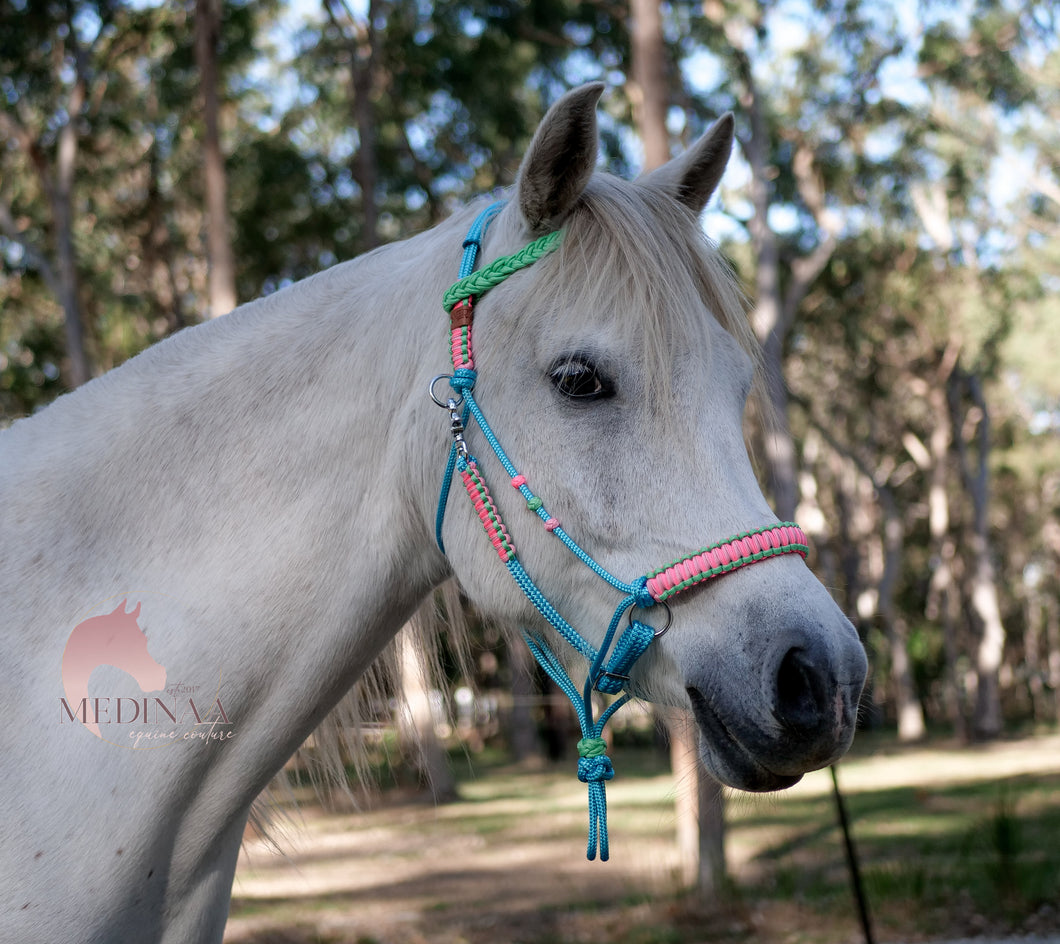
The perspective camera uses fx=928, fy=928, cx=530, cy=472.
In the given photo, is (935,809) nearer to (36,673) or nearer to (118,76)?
(36,673)

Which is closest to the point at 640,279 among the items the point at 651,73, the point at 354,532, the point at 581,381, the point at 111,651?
the point at 581,381

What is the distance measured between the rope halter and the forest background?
1016 cm

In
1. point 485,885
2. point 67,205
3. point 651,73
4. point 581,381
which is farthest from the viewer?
point 67,205

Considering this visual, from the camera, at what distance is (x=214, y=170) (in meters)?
12.0

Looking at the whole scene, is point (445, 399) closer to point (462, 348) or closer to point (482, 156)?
point (462, 348)

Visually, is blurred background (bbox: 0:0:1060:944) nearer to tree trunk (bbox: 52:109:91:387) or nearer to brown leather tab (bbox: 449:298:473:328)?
tree trunk (bbox: 52:109:91:387)

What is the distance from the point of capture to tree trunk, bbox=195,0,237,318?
458 inches

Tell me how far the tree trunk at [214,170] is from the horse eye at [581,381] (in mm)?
10220

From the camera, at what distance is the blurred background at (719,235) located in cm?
849

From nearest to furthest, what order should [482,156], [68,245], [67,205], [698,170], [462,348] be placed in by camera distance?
[462,348] → [698,170] → [68,245] → [67,205] → [482,156]

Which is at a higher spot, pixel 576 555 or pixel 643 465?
pixel 643 465

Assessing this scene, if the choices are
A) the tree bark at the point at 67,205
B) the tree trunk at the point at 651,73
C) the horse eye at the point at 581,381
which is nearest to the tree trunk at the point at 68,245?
the tree bark at the point at 67,205

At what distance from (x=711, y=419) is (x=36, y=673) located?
134 cm

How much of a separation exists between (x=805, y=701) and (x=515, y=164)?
12558 mm
